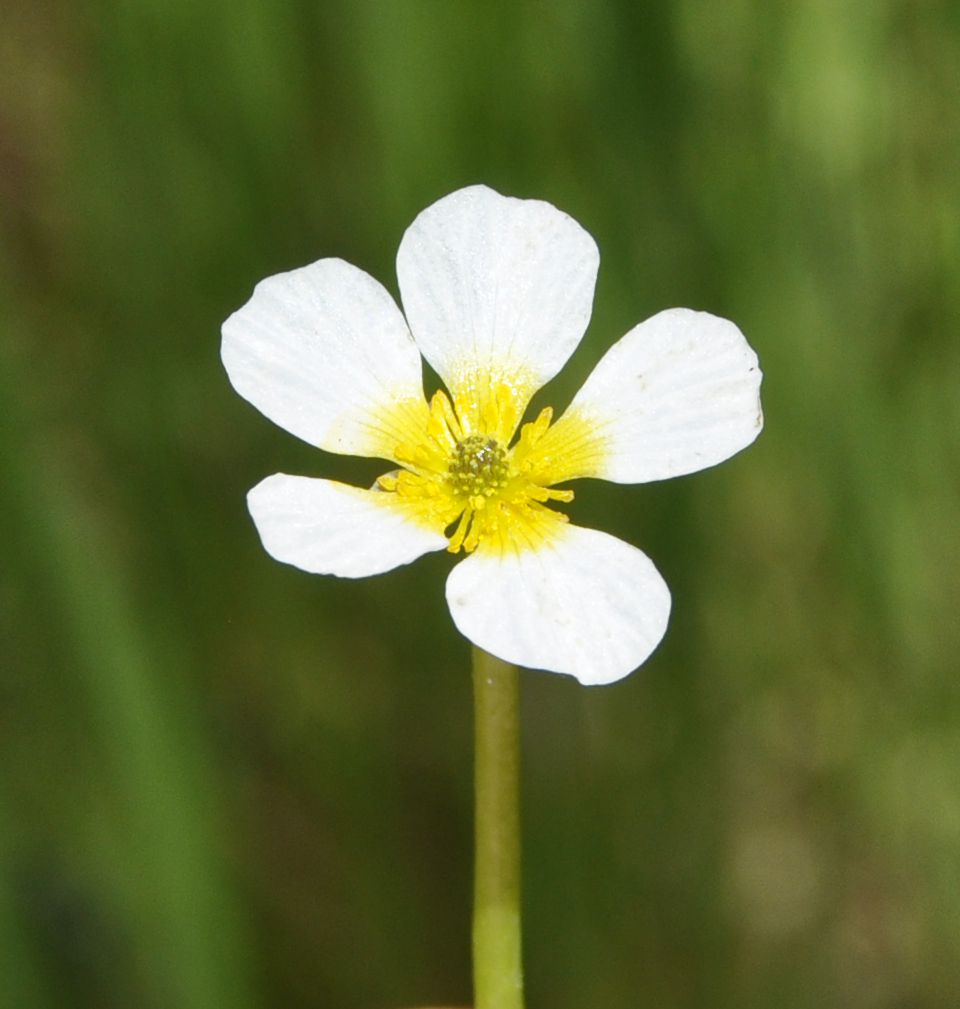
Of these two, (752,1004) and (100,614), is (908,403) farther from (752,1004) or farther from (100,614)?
(100,614)

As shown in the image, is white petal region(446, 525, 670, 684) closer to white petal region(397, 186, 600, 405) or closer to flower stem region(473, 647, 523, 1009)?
flower stem region(473, 647, 523, 1009)

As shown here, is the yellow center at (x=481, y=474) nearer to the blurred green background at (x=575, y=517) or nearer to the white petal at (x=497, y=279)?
the white petal at (x=497, y=279)

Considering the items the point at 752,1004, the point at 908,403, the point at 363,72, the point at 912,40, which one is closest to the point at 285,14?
the point at 363,72

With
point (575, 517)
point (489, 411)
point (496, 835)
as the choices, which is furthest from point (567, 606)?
point (575, 517)

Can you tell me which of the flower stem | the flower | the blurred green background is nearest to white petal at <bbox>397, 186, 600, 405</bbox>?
the flower

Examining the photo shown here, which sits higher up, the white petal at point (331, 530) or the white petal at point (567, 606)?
the white petal at point (331, 530)

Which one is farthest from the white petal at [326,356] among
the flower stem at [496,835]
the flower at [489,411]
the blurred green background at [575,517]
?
the blurred green background at [575,517]
